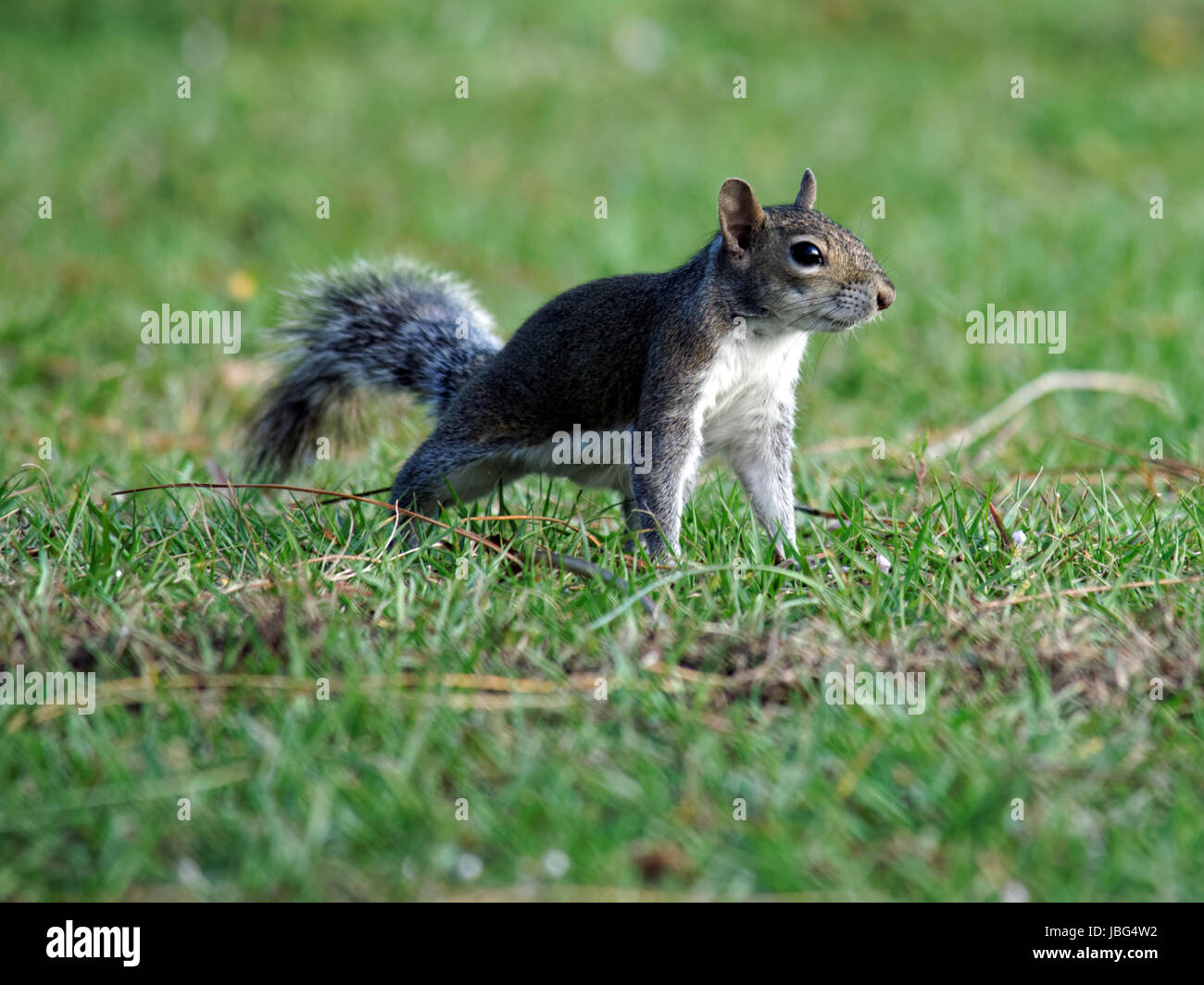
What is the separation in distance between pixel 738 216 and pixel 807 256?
22 centimetres

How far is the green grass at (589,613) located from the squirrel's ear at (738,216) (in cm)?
65

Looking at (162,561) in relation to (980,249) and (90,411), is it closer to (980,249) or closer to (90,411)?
(90,411)

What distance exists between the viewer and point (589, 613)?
271cm

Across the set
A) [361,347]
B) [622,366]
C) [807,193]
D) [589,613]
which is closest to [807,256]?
[807,193]

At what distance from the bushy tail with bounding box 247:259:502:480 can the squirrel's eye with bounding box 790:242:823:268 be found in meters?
1.08

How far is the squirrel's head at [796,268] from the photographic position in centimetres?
312

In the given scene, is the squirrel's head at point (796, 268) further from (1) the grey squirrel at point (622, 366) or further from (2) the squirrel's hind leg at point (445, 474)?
(2) the squirrel's hind leg at point (445, 474)

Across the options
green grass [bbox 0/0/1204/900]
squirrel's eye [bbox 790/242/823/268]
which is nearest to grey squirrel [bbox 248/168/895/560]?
squirrel's eye [bbox 790/242/823/268]

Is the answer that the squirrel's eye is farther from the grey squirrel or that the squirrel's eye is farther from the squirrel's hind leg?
the squirrel's hind leg

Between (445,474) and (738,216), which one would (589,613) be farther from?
(738,216)

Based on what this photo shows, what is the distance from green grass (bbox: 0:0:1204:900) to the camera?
2033 mm

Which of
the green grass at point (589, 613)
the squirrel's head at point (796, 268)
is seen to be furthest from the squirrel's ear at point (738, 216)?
the green grass at point (589, 613)
